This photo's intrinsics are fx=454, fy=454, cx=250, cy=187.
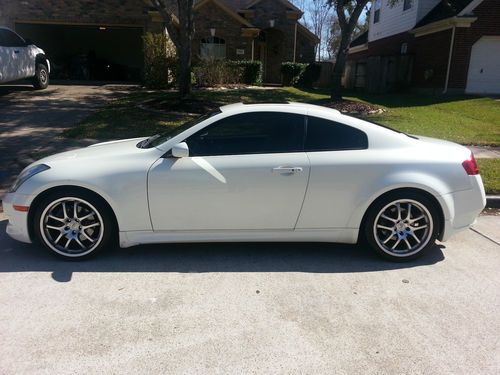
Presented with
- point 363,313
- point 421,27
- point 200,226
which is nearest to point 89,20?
point 421,27

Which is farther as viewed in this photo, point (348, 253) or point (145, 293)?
point (348, 253)

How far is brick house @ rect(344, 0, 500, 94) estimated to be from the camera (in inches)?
709

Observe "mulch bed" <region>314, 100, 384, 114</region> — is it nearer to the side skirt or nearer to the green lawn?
the green lawn

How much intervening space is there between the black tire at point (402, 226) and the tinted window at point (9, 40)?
12.5m

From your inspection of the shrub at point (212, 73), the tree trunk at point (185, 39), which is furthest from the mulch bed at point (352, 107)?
the shrub at point (212, 73)

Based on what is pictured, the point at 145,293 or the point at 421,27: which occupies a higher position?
the point at 421,27

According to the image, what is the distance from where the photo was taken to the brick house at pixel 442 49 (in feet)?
59.1

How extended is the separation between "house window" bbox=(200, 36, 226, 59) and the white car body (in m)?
11.0

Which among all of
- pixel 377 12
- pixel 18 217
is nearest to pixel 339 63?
pixel 18 217

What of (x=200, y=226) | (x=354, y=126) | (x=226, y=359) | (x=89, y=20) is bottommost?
(x=226, y=359)

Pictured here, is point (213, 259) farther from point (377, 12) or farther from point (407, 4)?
point (377, 12)

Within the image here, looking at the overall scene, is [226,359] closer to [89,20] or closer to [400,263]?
[400,263]

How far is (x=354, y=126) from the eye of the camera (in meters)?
4.43

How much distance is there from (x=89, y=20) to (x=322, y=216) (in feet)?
63.3
